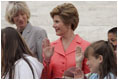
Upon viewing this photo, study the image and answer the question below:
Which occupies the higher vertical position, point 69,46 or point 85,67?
point 69,46

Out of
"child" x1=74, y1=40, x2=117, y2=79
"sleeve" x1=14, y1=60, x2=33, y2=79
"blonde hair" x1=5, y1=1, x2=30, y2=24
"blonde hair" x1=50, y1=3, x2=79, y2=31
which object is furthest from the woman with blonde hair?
"blonde hair" x1=5, y1=1, x2=30, y2=24

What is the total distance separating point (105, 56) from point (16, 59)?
885 millimetres

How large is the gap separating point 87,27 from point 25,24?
3474 mm

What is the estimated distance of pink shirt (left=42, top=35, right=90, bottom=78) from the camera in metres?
5.10

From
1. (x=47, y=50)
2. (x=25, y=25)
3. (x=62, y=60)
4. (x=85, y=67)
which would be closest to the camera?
(x=47, y=50)

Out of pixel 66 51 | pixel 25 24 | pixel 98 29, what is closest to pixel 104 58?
pixel 66 51

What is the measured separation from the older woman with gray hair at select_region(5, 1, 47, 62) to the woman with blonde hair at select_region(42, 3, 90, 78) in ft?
1.60

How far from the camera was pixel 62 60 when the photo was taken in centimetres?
518

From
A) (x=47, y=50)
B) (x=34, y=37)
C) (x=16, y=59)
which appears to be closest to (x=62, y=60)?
(x=47, y=50)

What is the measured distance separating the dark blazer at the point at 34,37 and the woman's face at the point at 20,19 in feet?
0.21

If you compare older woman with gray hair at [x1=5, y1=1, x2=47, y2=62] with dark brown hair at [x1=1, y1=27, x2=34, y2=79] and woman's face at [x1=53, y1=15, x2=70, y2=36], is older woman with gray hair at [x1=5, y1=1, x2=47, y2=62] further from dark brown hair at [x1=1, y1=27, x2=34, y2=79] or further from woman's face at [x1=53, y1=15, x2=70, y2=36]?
dark brown hair at [x1=1, y1=27, x2=34, y2=79]

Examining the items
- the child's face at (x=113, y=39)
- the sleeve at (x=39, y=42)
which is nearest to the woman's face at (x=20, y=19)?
the sleeve at (x=39, y=42)

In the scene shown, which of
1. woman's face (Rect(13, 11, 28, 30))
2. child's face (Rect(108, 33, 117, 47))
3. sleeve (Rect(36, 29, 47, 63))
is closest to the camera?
child's face (Rect(108, 33, 117, 47))

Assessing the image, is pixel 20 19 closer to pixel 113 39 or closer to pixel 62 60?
pixel 62 60
